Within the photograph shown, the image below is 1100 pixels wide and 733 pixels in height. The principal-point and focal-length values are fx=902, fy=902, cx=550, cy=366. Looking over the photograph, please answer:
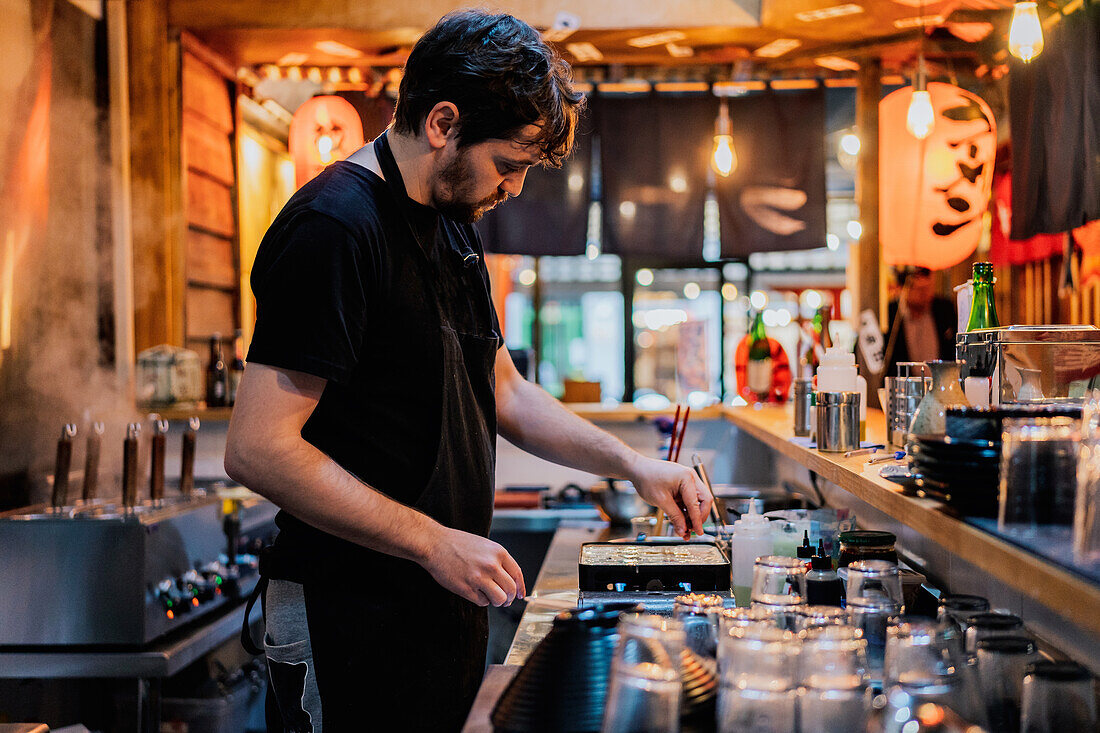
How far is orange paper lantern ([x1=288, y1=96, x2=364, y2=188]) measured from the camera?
4.51 metres

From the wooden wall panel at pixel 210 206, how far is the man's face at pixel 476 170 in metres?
3.39

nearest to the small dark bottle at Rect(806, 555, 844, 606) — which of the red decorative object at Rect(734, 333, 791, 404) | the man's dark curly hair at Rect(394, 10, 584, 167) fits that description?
the man's dark curly hair at Rect(394, 10, 584, 167)

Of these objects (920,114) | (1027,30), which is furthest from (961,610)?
(920,114)

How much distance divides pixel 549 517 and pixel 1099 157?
2549 millimetres

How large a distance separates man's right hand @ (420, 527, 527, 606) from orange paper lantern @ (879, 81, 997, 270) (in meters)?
3.14

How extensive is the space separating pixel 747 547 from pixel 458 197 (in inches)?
35.7

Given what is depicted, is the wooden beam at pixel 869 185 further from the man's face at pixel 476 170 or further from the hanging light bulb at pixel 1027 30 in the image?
the man's face at pixel 476 170

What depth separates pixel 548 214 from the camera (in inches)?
210

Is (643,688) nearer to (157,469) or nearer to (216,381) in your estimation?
(157,469)

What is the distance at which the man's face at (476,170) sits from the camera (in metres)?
1.54

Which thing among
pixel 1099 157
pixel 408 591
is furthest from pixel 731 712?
pixel 1099 157

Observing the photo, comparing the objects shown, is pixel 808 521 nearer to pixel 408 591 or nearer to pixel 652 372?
pixel 408 591

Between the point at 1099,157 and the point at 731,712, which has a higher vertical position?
the point at 1099,157

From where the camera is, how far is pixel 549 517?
3439 mm
